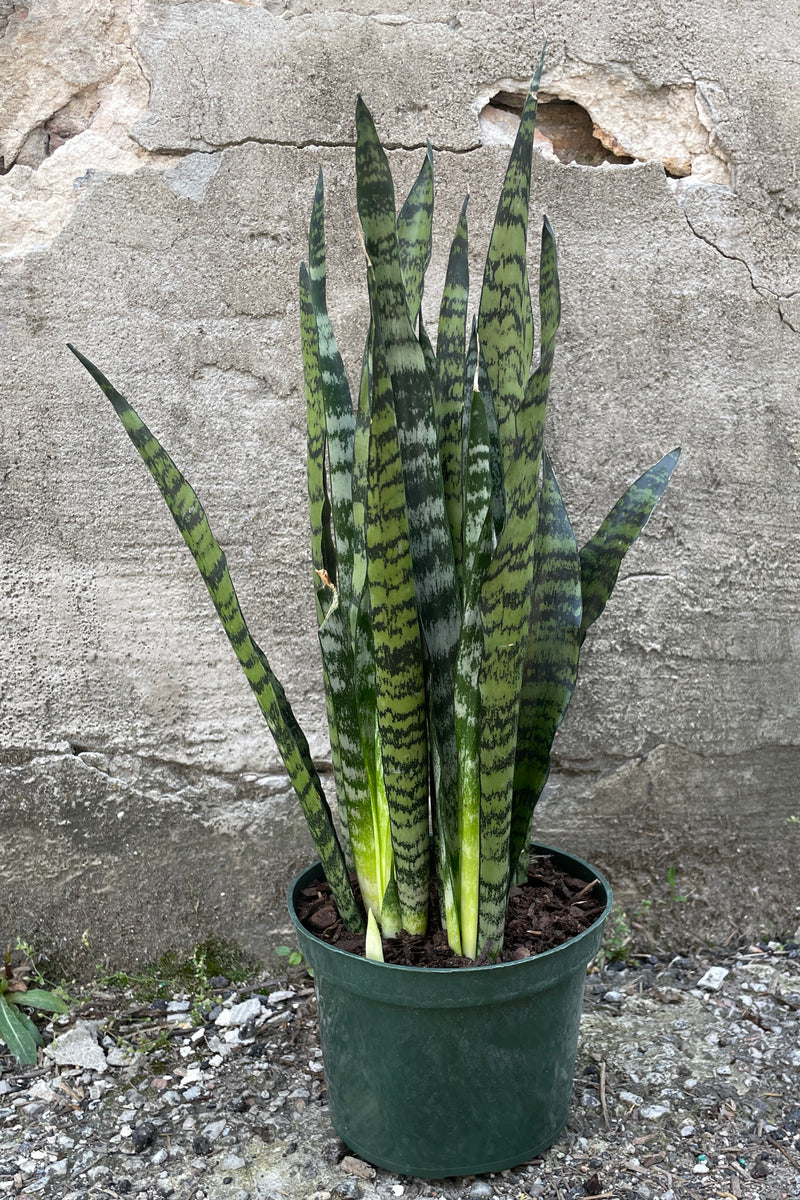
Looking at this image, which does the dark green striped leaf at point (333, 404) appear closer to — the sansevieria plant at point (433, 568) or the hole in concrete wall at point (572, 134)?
the sansevieria plant at point (433, 568)

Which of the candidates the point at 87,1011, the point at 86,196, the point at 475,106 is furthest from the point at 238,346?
the point at 87,1011

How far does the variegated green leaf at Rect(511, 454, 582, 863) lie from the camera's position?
3.26 ft

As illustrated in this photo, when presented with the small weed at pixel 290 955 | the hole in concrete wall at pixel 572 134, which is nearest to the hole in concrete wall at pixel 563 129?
the hole in concrete wall at pixel 572 134

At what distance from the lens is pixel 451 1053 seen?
944 mm

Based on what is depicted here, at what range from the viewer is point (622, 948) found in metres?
1.48

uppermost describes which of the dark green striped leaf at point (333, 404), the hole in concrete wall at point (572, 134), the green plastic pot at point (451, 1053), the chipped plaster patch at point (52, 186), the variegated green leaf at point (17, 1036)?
the hole in concrete wall at point (572, 134)

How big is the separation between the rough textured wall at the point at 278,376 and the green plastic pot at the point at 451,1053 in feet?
1.50

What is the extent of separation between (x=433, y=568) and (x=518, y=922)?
44 centimetres

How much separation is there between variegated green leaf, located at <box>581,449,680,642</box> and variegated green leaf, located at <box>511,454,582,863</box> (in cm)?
4

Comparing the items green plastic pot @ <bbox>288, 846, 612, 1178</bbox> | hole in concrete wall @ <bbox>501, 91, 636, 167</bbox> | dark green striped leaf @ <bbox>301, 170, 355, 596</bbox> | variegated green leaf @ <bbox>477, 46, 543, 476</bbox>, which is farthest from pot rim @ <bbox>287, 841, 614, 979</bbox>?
hole in concrete wall @ <bbox>501, 91, 636, 167</bbox>

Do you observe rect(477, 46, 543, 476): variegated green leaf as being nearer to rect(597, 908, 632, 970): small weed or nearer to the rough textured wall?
the rough textured wall

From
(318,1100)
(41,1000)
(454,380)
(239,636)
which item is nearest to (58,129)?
(454,380)

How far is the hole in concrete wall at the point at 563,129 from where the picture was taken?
4.68ft

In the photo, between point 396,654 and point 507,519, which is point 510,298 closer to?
point 507,519
